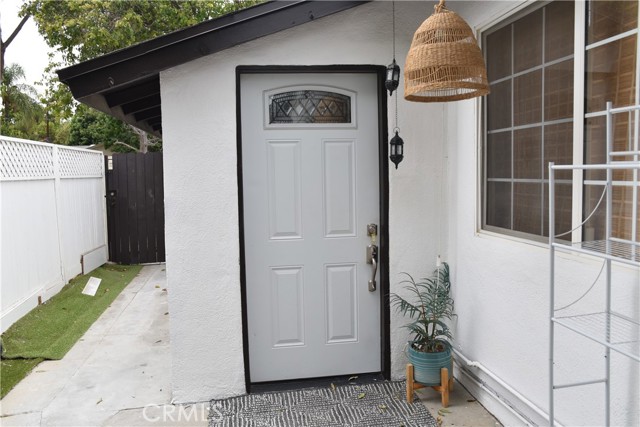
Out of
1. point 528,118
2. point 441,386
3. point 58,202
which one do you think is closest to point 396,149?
point 528,118

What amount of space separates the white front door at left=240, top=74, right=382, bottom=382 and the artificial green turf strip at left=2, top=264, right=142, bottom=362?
7.15 feet

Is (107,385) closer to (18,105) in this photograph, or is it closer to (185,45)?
(185,45)

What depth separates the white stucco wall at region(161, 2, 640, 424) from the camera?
3.41 m

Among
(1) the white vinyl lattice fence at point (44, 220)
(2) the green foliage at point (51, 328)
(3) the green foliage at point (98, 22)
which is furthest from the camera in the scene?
(3) the green foliage at point (98, 22)

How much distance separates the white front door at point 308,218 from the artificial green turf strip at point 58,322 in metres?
2.18

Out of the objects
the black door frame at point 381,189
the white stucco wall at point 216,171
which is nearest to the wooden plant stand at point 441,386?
the black door frame at point 381,189

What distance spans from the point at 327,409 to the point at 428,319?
0.93m

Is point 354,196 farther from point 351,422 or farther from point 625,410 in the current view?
point 625,410

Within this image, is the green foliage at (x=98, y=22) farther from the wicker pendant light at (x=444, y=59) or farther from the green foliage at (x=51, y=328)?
the wicker pendant light at (x=444, y=59)

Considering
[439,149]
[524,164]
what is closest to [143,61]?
[439,149]

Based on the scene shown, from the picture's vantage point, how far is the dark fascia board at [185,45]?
3.22 m

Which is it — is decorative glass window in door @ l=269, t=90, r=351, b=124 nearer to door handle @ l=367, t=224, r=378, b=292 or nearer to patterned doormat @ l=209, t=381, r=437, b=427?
door handle @ l=367, t=224, r=378, b=292

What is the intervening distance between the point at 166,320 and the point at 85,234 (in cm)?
289

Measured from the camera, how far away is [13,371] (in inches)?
160
